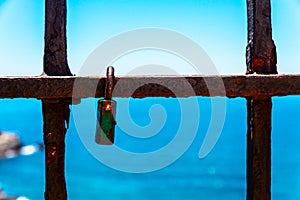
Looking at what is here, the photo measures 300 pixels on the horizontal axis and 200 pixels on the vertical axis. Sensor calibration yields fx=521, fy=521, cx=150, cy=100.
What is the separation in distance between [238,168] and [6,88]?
25051 millimetres

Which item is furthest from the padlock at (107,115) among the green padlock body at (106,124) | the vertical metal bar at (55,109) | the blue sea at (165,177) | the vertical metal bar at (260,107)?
the blue sea at (165,177)

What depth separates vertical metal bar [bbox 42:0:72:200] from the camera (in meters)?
1.93

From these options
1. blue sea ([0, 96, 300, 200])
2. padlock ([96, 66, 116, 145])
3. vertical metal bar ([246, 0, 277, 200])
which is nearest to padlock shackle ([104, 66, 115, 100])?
padlock ([96, 66, 116, 145])

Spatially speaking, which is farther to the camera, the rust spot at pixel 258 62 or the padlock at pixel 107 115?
the rust spot at pixel 258 62

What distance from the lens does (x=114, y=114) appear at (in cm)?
194

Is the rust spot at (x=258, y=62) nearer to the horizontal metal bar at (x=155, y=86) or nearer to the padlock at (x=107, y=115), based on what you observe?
the horizontal metal bar at (x=155, y=86)

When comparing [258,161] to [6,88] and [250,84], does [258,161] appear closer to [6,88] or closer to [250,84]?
[250,84]

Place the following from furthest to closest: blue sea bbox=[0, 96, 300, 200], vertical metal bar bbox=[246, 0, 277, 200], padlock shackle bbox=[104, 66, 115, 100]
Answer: blue sea bbox=[0, 96, 300, 200]
vertical metal bar bbox=[246, 0, 277, 200]
padlock shackle bbox=[104, 66, 115, 100]

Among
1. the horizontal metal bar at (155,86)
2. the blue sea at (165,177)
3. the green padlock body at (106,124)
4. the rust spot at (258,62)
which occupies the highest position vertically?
the blue sea at (165,177)

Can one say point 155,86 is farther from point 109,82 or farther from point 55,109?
point 55,109

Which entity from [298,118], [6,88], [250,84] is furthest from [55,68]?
[298,118]

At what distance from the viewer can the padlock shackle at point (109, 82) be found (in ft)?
6.17

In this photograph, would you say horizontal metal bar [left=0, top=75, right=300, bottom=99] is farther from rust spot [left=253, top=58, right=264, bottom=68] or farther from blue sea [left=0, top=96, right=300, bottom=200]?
blue sea [left=0, top=96, right=300, bottom=200]

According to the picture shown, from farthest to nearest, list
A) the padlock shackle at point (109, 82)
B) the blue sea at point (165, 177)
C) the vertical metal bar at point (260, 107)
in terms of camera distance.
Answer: the blue sea at point (165, 177) < the vertical metal bar at point (260, 107) < the padlock shackle at point (109, 82)
